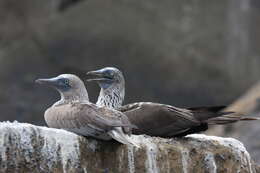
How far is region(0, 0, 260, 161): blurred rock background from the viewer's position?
61.4 feet

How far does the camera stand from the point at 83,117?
8547 mm

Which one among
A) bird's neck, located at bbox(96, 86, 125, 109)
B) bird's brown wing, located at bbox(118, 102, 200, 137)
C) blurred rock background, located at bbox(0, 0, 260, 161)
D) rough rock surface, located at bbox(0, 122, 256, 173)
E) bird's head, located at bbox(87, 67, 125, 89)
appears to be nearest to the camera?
rough rock surface, located at bbox(0, 122, 256, 173)

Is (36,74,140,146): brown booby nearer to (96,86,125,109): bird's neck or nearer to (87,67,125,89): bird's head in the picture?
(96,86,125,109): bird's neck

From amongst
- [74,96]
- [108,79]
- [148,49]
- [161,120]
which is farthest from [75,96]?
[148,49]

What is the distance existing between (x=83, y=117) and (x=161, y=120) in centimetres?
141

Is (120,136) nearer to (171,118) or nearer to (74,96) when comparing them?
(74,96)

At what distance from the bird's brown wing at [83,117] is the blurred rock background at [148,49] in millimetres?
9648

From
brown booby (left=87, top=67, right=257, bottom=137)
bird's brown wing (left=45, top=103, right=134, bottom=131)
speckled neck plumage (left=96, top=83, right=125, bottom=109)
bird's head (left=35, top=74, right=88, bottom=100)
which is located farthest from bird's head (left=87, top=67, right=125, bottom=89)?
bird's brown wing (left=45, top=103, right=134, bottom=131)

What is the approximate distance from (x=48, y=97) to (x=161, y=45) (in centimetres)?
228

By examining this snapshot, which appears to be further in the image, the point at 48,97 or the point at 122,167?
the point at 48,97

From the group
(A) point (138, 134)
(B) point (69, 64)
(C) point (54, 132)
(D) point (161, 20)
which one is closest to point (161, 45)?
(D) point (161, 20)

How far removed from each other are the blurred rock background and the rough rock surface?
891 cm

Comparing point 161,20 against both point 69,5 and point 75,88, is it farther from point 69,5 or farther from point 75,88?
point 75,88

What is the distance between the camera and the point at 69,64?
18.8 m
